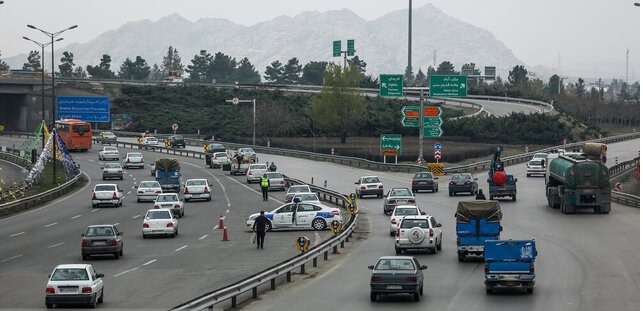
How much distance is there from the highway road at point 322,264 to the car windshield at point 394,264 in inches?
35.5

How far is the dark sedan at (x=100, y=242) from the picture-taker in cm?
3847

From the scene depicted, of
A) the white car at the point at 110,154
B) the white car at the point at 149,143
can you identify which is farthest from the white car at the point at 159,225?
the white car at the point at 149,143

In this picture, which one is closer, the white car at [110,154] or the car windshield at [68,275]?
the car windshield at [68,275]

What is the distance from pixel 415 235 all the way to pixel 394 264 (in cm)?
1053

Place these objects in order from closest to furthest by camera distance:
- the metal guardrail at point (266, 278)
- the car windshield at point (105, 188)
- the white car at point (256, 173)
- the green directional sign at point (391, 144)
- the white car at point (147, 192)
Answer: the metal guardrail at point (266, 278) < the car windshield at point (105, 188) < the white car at point (147, 192) < the white car at point (256, 173) < the green directional sign at point (391, 144)

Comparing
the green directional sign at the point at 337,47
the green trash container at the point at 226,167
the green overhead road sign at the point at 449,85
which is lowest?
the green trash container at the point at 226,167

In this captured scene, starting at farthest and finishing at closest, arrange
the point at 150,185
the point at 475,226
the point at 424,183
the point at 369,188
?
the point at 424,183, the point at 369,188, the point at 150,185, the point at 475,226

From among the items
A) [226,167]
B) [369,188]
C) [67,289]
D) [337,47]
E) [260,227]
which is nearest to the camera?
[67,289]

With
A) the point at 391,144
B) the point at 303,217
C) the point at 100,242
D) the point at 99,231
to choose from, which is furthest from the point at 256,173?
the point at 100,242

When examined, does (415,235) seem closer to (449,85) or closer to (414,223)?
(414,223)

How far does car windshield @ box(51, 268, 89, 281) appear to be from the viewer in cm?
2770

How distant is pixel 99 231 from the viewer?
128 feet

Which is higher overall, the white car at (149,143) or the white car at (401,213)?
the white car at (149,143)

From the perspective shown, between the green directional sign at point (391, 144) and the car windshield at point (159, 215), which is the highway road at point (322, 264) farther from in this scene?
the green directional sign at point (391, 144)
